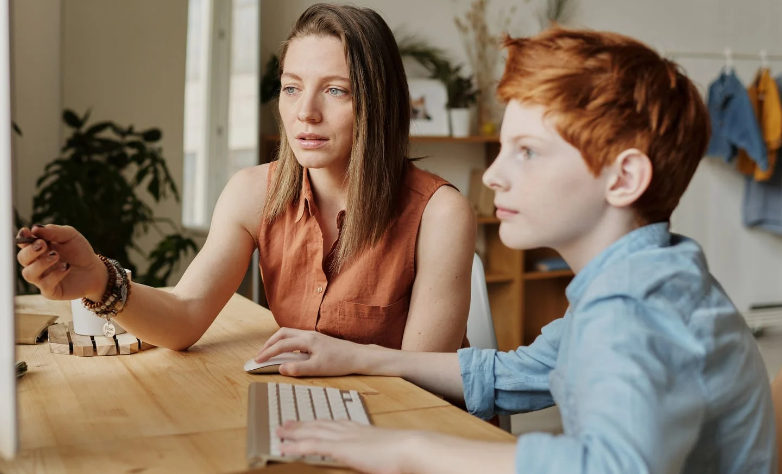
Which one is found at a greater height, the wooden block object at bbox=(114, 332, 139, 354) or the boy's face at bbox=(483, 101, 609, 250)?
the boy's face at bbox=(483, 101, 609, 250)

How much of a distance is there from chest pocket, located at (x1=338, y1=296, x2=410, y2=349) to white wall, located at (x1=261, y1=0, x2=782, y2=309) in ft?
9.36

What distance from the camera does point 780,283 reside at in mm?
5656

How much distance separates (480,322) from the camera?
1857mm

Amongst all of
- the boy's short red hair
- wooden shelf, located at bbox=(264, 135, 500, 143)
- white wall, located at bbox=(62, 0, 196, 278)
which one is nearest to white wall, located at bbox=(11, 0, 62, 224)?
white wall, located at bbox=(62, 0, 196, 278)

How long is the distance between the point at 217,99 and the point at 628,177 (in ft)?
9.57

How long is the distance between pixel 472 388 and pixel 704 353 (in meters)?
0.49

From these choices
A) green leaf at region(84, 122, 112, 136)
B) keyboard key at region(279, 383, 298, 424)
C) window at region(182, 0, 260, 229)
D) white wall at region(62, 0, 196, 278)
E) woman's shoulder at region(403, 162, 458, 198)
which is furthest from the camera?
Answer: window at region(182, 0, 260, 229)

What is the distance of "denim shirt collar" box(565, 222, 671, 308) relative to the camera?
0.90m

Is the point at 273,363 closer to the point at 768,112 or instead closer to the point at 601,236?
the point at 601,236

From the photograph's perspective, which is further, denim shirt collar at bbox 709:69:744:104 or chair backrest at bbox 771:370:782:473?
denim shirt collar at bbox 709:69:744:104

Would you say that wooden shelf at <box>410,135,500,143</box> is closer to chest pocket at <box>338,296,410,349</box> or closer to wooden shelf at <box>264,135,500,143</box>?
wooden shelf at <box>264,135,500,143</box>

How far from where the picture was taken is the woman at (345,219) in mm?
1555

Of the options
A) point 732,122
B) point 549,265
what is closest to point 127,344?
point 549,265

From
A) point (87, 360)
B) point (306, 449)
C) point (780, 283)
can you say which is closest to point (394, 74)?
point (87, 360)
